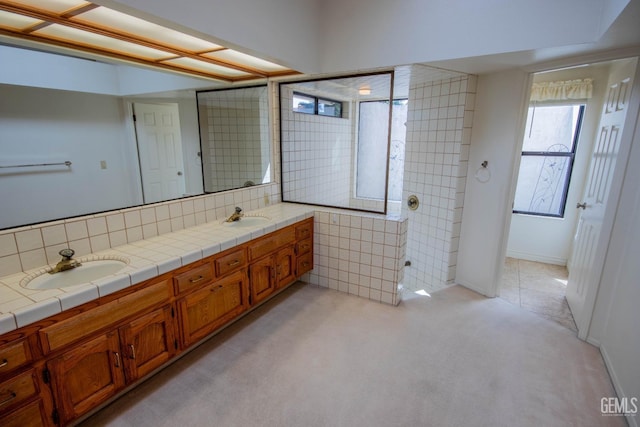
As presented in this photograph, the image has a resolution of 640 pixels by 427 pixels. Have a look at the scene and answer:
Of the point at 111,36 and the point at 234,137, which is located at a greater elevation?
the point at 111,36

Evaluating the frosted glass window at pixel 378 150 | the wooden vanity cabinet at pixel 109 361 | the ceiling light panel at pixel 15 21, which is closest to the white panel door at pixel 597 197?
the frosted glass window at pixel 378 150

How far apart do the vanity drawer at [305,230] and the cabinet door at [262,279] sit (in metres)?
0.43

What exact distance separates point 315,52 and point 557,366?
125 inches

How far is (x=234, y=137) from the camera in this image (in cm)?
311

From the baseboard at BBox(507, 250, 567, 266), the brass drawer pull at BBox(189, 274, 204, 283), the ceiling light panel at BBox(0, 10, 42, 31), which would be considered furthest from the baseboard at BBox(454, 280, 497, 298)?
the ceiling light panel at BBox(0, 10, 42, 31)

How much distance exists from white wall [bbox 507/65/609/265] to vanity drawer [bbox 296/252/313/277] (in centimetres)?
296

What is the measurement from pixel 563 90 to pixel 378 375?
12.7 ft

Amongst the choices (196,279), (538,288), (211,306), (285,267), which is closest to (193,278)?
(196,279)

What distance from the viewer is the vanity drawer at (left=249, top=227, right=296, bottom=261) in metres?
2.44

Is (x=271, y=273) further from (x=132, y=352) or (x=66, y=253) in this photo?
(x=66, y=253)

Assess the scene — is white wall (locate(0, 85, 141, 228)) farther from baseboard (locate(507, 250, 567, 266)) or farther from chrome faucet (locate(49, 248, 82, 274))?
baseboard (locate(507, 250, 567, 266))

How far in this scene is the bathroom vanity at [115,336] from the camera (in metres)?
1.27

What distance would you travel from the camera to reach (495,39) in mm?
2109

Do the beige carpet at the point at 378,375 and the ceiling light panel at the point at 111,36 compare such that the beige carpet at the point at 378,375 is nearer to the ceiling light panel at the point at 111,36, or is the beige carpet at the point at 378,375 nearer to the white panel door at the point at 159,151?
the white panel door at the point at 159,151
